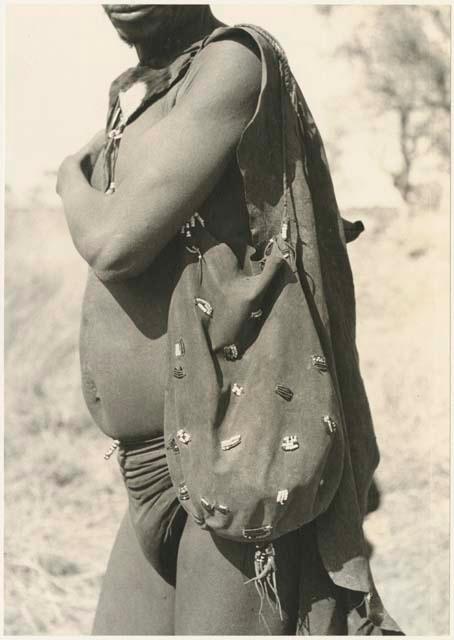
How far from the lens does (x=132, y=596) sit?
8.95 feet

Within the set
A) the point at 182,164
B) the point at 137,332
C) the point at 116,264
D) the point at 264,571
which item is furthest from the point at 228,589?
the point at 182,164

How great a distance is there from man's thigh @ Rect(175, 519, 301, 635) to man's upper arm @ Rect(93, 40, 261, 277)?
534 mm

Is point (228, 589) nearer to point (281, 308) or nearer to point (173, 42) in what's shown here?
point (281, 308)

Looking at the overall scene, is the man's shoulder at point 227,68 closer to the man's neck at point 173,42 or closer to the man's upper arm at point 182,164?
the man's upper arm at point 182,164

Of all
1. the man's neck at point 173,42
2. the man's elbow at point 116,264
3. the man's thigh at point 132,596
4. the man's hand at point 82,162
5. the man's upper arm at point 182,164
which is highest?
the man's neck at point 173,42

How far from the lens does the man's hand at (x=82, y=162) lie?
2654 mm

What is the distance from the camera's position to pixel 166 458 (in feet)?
8.26

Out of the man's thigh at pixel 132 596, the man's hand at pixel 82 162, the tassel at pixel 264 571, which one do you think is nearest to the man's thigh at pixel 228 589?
the tassel at pixel 264 571

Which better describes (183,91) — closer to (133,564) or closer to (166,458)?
(166,458)

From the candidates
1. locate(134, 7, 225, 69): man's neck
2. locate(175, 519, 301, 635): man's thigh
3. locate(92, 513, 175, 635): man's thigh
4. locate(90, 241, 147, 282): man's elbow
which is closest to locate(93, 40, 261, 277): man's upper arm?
locate(90, 241, 147, 282): man's elbow

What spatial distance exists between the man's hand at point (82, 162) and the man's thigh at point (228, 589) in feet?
2.34

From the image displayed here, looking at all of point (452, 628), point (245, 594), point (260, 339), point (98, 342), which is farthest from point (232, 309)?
point (452, 628)

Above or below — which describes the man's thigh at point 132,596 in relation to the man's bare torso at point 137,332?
below

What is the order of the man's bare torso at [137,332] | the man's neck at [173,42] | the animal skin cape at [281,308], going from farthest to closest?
the man's neck at [173,42], the man's bare torso at [137,332], the animal skin cape at [281,308]
